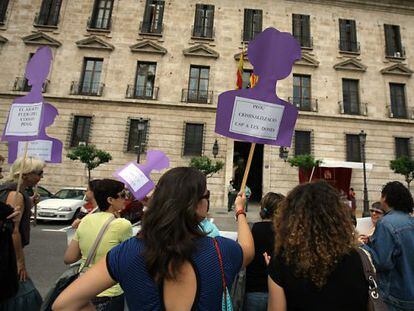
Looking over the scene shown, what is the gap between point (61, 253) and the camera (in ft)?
22.5

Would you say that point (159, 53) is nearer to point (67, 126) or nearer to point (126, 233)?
point (67, 126)

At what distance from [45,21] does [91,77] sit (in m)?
5.79

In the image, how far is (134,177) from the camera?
5.05 meters

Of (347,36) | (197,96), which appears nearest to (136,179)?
(197,96)

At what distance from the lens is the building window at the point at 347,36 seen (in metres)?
21.0

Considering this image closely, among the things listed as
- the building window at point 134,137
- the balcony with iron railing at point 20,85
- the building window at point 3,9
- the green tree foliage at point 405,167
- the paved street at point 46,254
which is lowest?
the paved street at point 46,254

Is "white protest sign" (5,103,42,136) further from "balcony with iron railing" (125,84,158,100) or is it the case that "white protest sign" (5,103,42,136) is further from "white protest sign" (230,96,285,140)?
"balcony with iron railing" (125,84,158,100)

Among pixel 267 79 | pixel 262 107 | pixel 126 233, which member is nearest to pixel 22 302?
pixel 126 233

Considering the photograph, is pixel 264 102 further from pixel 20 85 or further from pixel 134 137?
pixel 20 85

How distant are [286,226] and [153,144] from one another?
57.1 ft

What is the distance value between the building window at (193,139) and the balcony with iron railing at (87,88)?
6.70 meters

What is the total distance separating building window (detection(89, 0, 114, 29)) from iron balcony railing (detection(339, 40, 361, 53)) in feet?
59.3

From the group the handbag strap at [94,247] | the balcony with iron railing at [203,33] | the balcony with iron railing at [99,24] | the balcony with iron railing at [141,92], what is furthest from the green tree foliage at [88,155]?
the handbag strap at [94,247]

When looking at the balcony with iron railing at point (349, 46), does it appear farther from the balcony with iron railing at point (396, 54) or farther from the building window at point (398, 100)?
the building window at point (398, 100)
